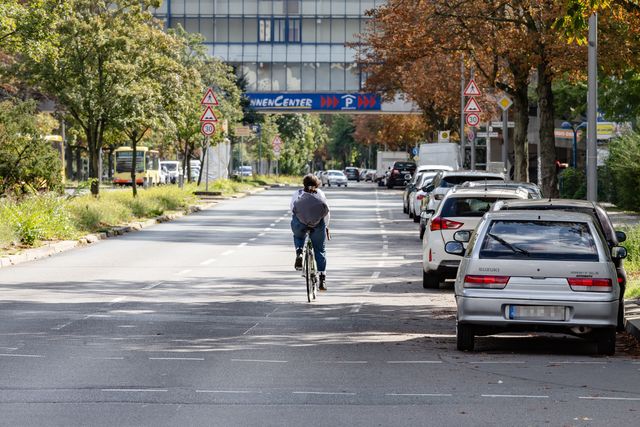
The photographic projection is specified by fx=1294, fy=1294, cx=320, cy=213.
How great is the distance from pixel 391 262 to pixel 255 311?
30.2 ft

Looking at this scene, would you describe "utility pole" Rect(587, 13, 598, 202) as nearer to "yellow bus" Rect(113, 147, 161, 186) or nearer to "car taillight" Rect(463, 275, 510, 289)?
"car taillight" Rect(463, 275, 510, 289)

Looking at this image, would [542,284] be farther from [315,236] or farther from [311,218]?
[315,236]

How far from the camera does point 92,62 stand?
38.0m

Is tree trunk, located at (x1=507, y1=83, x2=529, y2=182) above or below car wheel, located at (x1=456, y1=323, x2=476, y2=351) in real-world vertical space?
above

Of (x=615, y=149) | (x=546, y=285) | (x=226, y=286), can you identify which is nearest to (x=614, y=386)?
(x=546, y=285)

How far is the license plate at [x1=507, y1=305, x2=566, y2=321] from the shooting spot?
12.6 metres

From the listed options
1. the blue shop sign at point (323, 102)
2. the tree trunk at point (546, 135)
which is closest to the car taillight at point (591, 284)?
the tree trunk at point (546, 135)

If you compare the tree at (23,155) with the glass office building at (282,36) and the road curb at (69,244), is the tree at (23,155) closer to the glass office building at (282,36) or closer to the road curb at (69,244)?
the road curb at (69,244)

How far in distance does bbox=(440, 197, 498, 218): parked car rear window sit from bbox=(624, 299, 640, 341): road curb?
11.8 feet

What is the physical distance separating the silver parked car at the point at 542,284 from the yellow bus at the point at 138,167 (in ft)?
238

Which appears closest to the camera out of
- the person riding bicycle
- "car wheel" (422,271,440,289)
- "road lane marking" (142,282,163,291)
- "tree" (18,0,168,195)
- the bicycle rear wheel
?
the bicycle rear wheel

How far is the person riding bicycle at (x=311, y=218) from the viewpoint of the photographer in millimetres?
18344

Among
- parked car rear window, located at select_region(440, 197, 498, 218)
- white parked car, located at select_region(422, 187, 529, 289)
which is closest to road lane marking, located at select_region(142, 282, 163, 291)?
white parked car, located at select_region(422, 187, 529, 289)

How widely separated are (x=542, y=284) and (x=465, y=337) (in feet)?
3.16
